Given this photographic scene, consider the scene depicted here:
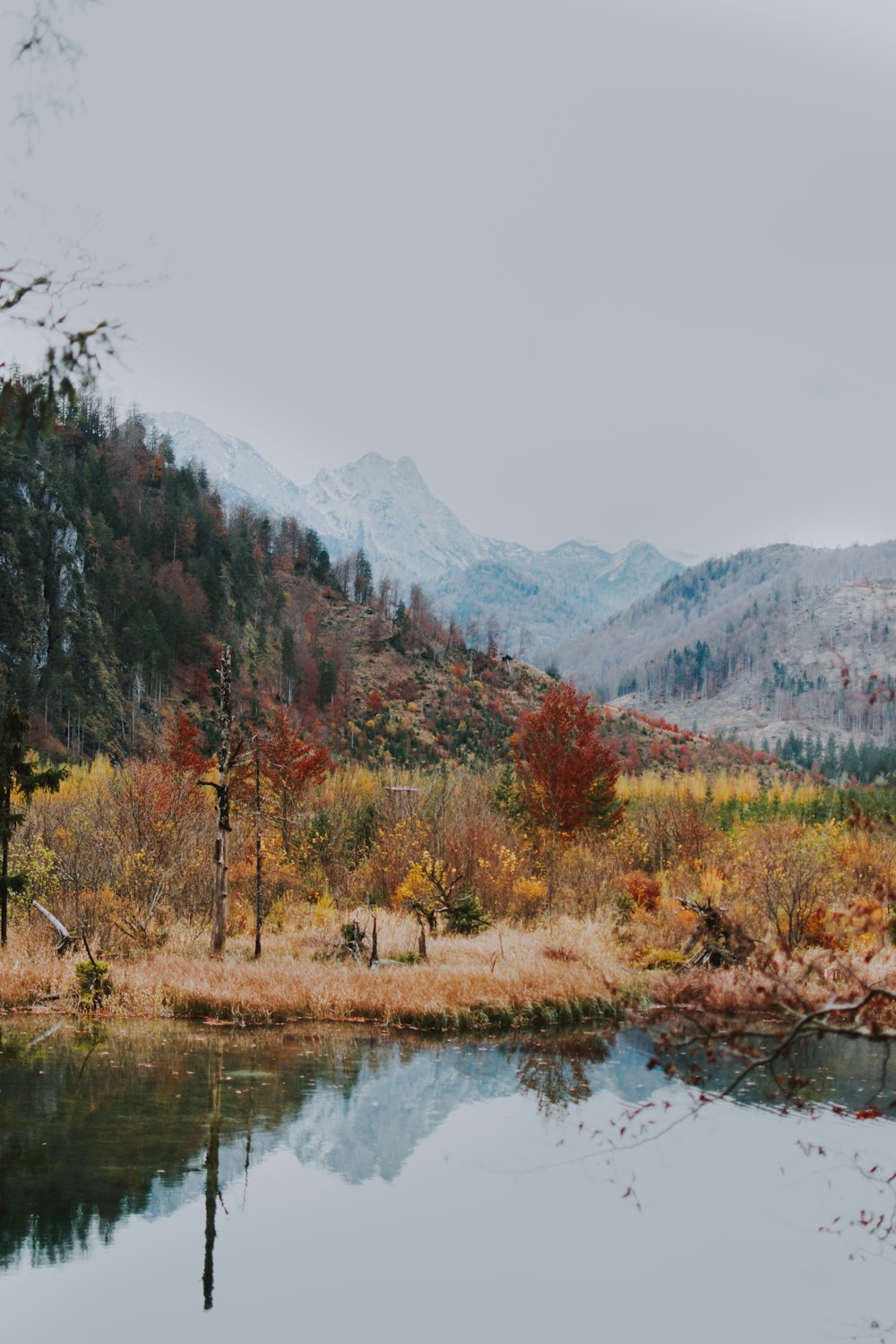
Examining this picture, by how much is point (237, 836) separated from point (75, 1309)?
68.6 ft

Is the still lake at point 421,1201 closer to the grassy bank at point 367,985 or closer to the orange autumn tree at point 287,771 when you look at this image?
the grassy bank at point 367,985

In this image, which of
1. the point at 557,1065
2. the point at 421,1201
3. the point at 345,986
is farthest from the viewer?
the point at 345,986

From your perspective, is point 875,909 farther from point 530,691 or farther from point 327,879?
point 530,691

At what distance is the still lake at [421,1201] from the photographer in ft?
28.7

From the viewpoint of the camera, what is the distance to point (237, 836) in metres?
29.2

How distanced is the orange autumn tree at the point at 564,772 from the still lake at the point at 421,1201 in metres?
14.3

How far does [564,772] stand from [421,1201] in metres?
19.8

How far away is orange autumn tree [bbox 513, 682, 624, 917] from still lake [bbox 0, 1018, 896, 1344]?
14331 millimetres

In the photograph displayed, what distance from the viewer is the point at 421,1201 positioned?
444 inches

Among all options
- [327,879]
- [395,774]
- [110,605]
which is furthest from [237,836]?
[110,605]

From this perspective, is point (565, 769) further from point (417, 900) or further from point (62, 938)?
point (62, 938)

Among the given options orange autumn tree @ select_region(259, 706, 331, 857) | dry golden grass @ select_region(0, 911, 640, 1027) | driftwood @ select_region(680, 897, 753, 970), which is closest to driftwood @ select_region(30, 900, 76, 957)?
dry golden grass @ select_region(0, 911, 640, 1027)

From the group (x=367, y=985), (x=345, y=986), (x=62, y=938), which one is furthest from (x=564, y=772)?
(x=62, y=938)

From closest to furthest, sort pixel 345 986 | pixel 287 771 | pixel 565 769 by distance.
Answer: pixel 345 986 → pixel 565 769 → pixel 287 771
